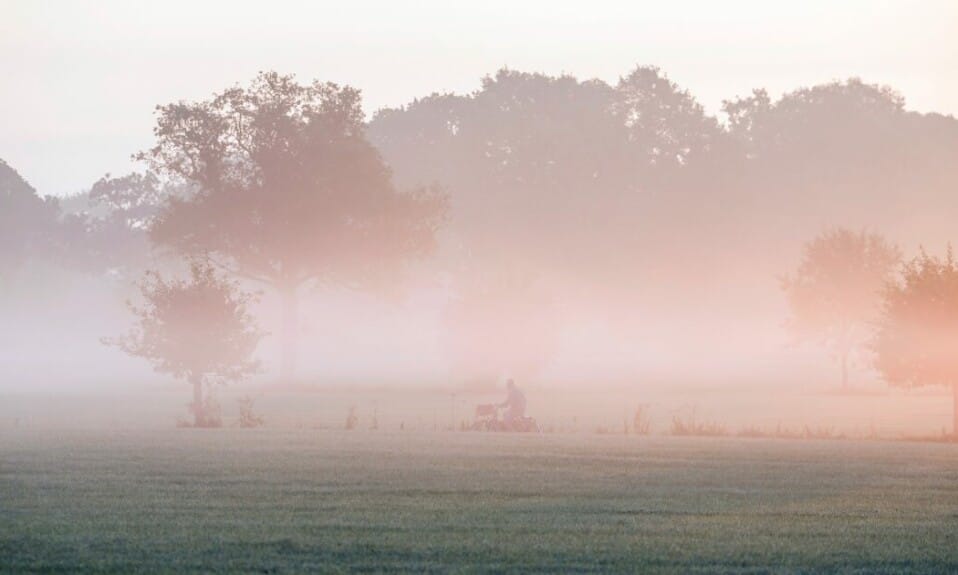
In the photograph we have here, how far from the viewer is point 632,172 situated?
11025 centimetres

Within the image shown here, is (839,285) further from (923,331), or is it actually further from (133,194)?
(133,194)

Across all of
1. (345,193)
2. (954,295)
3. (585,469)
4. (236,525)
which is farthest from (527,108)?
(236,525)

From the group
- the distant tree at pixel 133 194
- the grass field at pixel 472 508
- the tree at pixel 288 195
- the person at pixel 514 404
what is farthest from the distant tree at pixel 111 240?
the grass field at pixel 472 508

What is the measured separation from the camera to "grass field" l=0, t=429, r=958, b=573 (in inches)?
618

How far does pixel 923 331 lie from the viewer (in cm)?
4309

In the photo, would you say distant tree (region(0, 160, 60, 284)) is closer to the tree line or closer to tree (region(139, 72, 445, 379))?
the tree line

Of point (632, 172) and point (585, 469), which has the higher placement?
point (632, 172)

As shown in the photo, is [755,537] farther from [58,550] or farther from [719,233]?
[719,233]

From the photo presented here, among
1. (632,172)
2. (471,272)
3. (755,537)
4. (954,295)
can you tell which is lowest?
(755,537)

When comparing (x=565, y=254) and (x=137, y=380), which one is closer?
(x=137, y=380)

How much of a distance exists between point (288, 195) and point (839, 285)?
2765 cm

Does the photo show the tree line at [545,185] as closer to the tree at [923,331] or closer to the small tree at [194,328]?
the small tree at [194,328]

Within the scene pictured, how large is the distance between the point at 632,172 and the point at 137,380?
124ft

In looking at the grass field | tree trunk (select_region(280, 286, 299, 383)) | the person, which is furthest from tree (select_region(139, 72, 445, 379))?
the grass field
